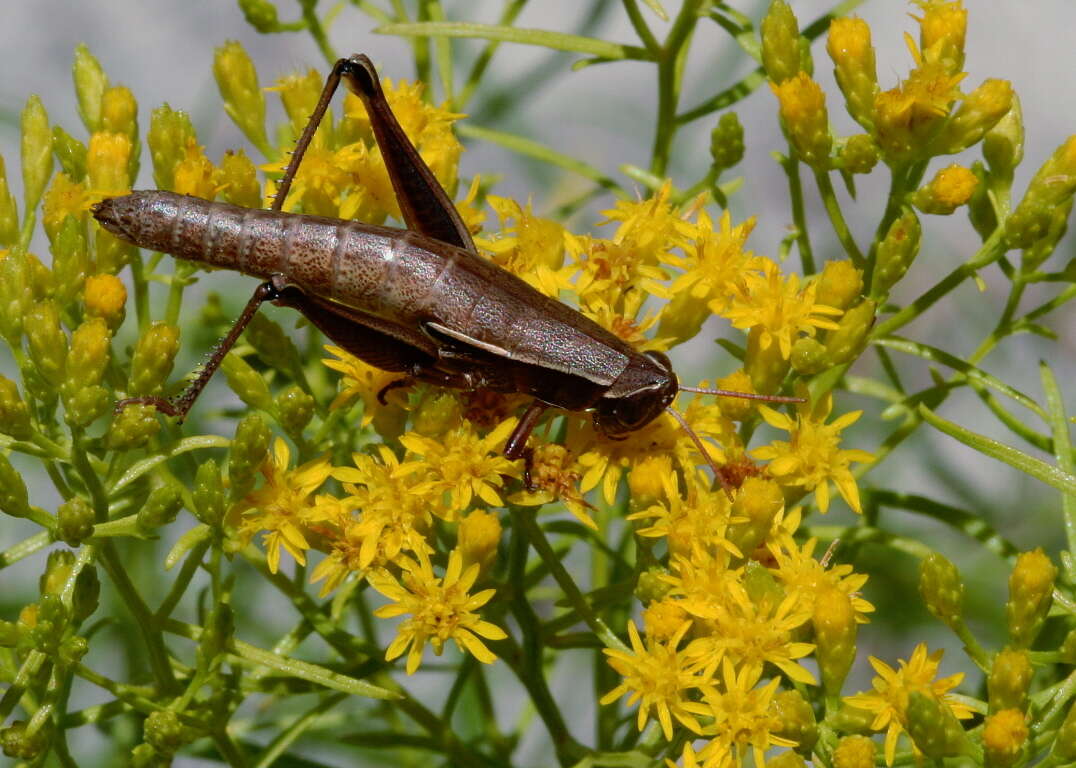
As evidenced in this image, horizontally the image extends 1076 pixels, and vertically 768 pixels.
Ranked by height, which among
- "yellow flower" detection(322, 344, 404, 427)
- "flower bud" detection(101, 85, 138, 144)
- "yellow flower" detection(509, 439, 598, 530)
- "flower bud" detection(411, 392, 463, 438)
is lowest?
"yellow flower" detection(509, 439, 598, 530)

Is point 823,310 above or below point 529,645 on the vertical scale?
above

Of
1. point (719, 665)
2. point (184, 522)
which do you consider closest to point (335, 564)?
point (719, 665)

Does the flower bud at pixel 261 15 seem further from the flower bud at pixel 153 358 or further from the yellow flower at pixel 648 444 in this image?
the yellow flower at pixel 648 444

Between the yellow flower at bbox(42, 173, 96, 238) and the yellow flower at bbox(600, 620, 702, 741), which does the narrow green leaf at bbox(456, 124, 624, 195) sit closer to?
the yellow flower at bbox(42, 173, 96, 238)

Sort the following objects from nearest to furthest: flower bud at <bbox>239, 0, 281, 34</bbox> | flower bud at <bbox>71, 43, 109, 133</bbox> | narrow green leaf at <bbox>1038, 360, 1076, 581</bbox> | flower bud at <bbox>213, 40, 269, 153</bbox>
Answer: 1. narrow green leaf at <bbox>1038, 360, 1076, 581</bbox>
2. flower bud at <bbox>71, 43, 109, 133</bbox>
3. flower bud at <bbox>213, 40, 269, 153</bbox>
4. flower bud at <bbox>239, 0, 281, 34</bbox>

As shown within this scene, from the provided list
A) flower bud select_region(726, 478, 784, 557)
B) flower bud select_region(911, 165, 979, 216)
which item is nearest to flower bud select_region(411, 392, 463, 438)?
flower bud select_region(726, 478, 784, 557)

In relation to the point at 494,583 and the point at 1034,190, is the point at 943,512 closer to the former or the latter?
the point at 1034,190
